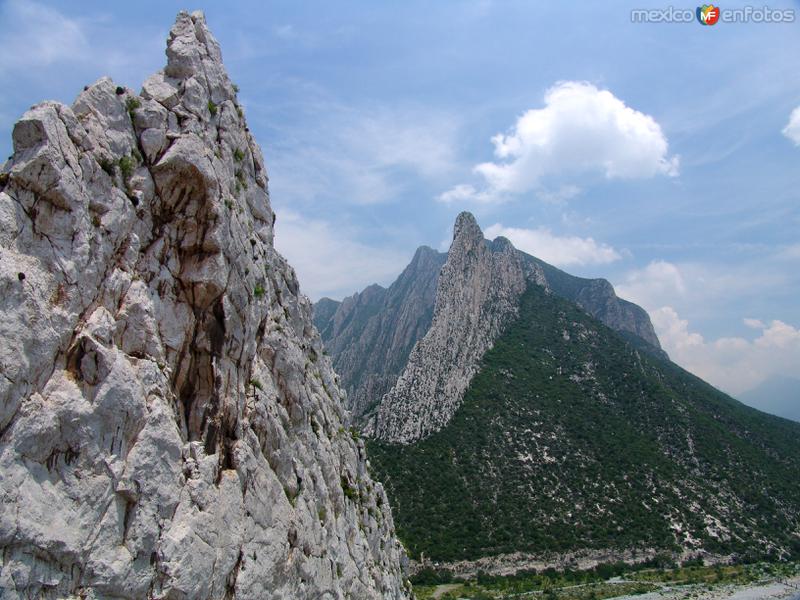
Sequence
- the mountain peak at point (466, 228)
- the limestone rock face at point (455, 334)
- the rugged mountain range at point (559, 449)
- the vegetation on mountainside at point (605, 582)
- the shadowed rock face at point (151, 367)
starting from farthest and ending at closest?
the mountain peak at point (466, 228)
the limestone rock face at point (455, 334)
the rugged mountain range at point (559, 449)
the vegetation on mountainside at point (605, 582)
the shadowed rock face at point (151, 367)

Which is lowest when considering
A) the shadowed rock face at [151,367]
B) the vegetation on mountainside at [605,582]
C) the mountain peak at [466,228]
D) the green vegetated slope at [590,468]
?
the vegetation on mountainside at [605,582]

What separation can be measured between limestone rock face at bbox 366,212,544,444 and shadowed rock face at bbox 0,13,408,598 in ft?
276

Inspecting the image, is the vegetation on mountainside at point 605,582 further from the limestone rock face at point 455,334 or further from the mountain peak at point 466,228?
the mountain peak at point 466,228

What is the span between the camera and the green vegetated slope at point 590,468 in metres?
86.3

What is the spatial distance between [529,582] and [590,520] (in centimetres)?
1503

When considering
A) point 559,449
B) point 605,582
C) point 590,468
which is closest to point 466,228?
point 559,449

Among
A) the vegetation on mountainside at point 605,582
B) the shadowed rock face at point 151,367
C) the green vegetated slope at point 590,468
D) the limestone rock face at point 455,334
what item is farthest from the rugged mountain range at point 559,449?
the shadowed rock face at point 151,367

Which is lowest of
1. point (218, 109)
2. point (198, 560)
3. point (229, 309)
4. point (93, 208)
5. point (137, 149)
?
point (198, 560)

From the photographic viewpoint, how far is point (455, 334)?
122 m

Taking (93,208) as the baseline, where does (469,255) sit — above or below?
above

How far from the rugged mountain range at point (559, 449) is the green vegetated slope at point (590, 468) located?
0.24 m

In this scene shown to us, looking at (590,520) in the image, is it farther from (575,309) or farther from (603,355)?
(575,309)

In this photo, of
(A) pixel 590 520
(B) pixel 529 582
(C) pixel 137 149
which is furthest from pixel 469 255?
(C) pixel 137 149

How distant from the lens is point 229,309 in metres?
19.2
